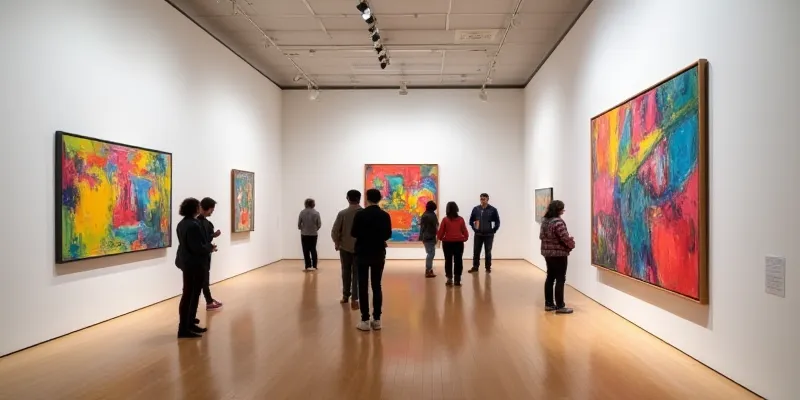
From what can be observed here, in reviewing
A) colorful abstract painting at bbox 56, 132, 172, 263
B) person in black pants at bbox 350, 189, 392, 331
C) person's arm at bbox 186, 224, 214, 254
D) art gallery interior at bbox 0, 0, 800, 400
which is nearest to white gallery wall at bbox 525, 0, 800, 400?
art gallery interior at bbox 0, 0, 800, 400

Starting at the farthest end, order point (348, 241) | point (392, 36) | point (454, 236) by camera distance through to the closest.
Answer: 1. point (392, 36)
2. point (454, 236)
3. point (348, 241)

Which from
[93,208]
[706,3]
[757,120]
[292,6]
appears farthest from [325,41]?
[757,120]

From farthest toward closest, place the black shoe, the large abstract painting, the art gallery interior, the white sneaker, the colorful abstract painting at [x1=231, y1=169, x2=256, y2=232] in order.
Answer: the colorful abstract painting at [x1=231, y1=169, x2=256, y2=232]
the white sneaker
the black shoe
the large abstract painting
the art gallery interior

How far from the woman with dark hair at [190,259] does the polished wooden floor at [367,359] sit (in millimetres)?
290

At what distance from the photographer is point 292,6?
9.70 m

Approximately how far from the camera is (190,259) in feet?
20.5

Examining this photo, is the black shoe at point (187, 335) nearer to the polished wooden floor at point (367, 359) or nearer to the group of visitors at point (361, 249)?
the group of visitors at point (361, 249)

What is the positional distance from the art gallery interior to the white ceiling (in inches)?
2.9

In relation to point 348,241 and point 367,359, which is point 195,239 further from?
point 367,359

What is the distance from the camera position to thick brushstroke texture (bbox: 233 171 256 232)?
39.2 ft

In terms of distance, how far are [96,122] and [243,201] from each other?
18.0 feet

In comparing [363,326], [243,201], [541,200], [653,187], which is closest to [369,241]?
[363,326]

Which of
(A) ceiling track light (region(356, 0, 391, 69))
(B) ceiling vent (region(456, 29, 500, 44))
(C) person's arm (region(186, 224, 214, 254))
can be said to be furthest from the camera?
(B) ceiling vent (region(456, 29, 500, 44))

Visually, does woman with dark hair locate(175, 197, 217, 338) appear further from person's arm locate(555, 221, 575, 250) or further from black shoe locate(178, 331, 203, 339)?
person's arm locate(555, 221, 575, 250)
